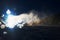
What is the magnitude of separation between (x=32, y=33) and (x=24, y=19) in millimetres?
771

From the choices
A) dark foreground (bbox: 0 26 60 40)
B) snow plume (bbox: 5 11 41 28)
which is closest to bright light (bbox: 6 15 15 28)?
snow plume (bbox: 5 11 41 28)

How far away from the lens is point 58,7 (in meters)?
14.8

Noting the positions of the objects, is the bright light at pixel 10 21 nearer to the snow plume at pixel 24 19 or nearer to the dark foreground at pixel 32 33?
the snow plume at pixel 24 19

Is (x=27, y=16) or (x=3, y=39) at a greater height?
(x=27, y=16)

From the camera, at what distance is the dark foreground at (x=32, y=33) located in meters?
14.8

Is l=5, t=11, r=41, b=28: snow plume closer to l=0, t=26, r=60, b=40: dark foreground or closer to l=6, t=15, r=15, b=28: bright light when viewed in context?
l=6, t=15, r=15, b=28: bright light

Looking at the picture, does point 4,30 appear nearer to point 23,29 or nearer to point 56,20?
point 23,29

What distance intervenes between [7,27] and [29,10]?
1320mm

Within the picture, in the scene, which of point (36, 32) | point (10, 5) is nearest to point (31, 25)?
point (36, 32)

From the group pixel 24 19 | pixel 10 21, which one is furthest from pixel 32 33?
pixel 10 21

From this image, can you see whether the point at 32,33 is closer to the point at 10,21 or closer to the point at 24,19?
the point at 24,19

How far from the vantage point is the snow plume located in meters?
14.9

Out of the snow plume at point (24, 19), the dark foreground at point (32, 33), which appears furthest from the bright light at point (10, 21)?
the dark foreground at point (32, 33)

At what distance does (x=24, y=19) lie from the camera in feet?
49.2
